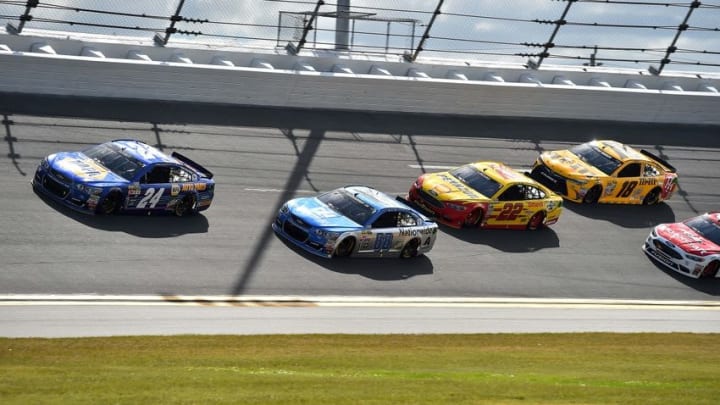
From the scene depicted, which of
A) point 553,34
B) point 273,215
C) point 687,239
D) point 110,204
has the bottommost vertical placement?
point 273,215

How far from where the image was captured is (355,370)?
15102 mm

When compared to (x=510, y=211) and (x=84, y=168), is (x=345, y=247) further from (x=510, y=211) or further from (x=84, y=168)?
(x=84, y=168)

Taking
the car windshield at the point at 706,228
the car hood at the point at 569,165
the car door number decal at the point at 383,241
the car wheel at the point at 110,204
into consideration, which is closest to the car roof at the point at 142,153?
the car wheel at the point at 110,204

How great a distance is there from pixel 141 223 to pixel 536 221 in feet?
27.9

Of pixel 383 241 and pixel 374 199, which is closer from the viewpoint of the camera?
pixel 383 241

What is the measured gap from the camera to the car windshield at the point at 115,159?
22.6 metres

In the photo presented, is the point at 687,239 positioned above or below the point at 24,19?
above

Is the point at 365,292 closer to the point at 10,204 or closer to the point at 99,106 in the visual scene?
the point at 10,204

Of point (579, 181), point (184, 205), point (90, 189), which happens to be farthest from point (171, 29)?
point (579, 181)

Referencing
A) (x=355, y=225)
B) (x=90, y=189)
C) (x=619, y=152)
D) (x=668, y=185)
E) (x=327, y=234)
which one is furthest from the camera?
(x=668, y=185)

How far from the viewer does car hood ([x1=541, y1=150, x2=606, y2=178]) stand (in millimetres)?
27728

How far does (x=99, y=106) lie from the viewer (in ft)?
90.9

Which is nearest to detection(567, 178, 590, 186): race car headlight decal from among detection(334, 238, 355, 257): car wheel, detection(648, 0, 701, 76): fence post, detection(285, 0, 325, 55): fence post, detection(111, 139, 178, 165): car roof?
detection(334, 238, 355, 257): car wheel

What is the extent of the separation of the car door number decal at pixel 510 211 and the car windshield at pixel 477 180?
42 centimetres
